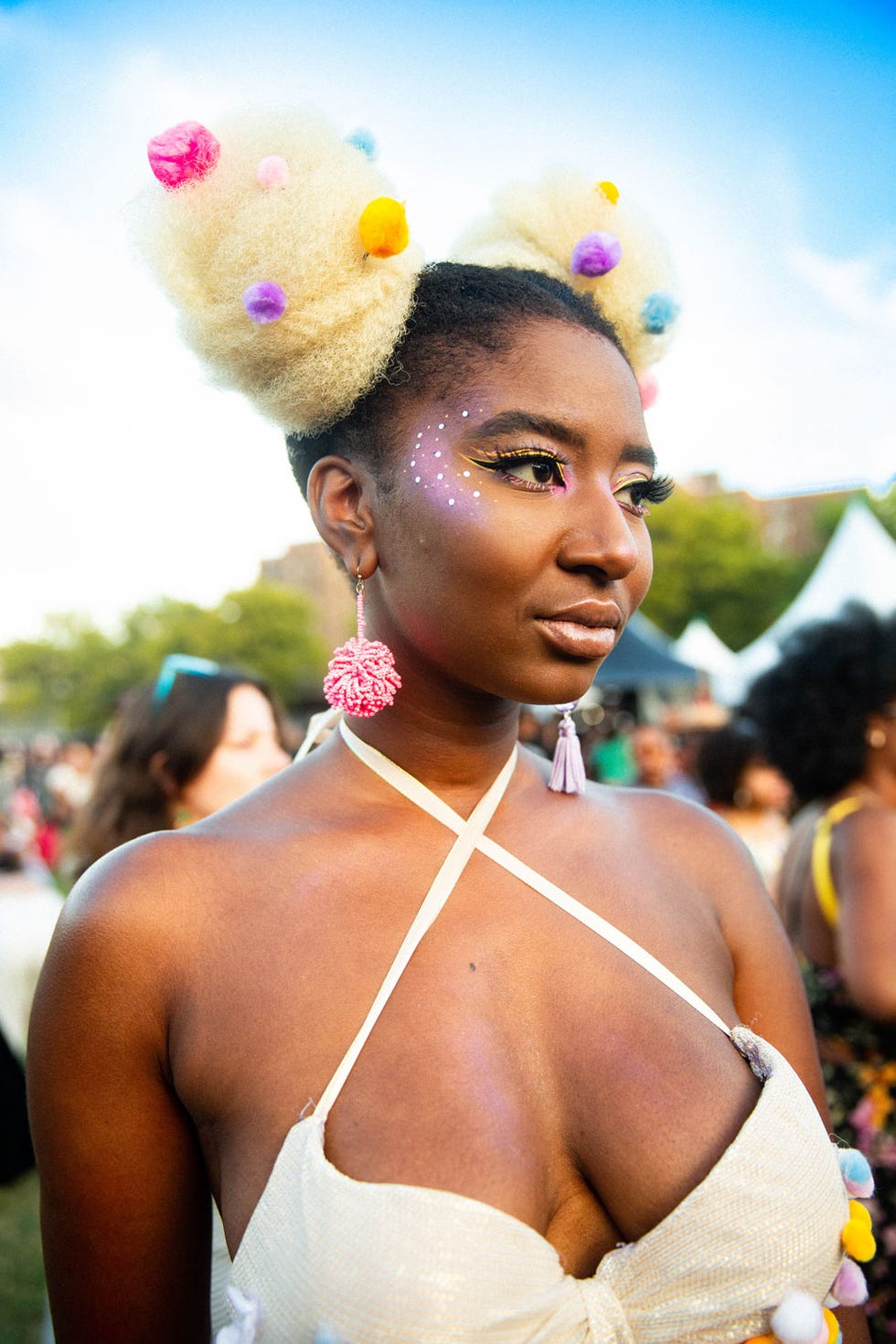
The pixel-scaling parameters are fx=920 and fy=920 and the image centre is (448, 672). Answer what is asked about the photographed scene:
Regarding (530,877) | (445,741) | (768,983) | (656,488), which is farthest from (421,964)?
(656,488)

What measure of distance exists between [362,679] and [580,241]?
972mm

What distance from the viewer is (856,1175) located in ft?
4.91

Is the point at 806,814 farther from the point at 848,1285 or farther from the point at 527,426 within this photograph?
the point at 527,426

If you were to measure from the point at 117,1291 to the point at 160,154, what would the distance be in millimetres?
1795

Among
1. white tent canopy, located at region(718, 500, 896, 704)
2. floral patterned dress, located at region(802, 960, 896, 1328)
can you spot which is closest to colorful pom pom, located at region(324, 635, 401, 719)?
floral patterned dress, located at region(802, 960, 896, 1328)

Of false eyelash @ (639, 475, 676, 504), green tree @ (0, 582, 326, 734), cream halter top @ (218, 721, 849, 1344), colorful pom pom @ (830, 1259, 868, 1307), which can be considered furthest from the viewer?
green tree @ (0, 582, 326, 734)

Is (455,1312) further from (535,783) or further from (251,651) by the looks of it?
(251,651)

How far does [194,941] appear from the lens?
1.42m

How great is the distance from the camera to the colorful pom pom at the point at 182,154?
58.6 inches

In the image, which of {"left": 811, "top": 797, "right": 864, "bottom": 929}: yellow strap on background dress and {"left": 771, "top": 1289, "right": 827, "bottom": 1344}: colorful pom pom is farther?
{"left": 811, "top": 797, "right": 864, "bottom": 929}: yellow strap on background dress

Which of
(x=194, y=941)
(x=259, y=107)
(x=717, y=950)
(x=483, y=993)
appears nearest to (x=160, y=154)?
(x=259, y=107)

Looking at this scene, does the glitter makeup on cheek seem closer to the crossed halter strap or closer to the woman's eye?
the woman's eye

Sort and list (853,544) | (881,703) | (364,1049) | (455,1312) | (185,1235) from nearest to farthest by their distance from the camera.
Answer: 1. (455,1312)
2. (364,1049)
3. (185,1235)
4. (881,703)
5. (853,544)

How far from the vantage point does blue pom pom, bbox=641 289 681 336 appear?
187 centimetres
